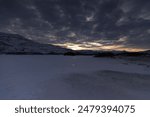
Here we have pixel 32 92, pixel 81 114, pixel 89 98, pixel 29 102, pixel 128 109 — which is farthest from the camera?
pixel 32 92

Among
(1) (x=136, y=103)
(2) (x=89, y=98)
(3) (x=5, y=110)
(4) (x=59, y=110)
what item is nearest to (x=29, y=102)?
(3) (x=5, y=110)

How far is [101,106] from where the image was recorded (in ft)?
25.0

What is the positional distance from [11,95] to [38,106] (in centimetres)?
241

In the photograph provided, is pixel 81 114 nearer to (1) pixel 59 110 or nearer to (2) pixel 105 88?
(1) pixel 59 110

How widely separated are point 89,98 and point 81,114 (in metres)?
1.99

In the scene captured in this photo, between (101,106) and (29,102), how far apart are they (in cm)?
369

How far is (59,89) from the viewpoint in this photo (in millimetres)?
10484

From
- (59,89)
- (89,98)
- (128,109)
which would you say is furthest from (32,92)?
(128,109)

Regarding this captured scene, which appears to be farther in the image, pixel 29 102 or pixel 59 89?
pixel 59 89

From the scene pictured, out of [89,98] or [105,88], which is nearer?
[89,98]

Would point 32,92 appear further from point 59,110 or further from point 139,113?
point 139,113

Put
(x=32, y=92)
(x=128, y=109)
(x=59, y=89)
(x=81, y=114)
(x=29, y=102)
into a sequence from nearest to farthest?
(x=81, y=114) < (x=128, y=109) < (x=29, y=102) < (x=32, y=92) < (x=59, y=89)

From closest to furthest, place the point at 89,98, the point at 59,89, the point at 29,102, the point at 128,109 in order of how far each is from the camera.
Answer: the point at 128,109 < the point at 29,102 < the point at 89,98 < the point at 59,89

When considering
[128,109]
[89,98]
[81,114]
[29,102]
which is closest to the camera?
[81,114]
